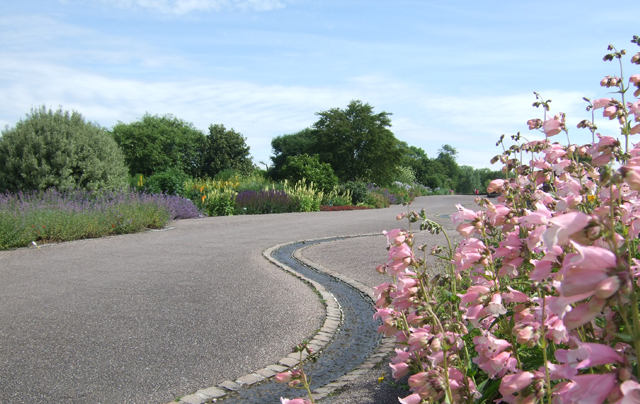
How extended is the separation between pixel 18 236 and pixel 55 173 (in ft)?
20.0

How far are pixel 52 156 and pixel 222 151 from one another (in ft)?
80.0

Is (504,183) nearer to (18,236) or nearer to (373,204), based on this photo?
(18,236)

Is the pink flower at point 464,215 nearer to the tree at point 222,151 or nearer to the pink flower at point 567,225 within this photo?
the pink flower at point 567,225

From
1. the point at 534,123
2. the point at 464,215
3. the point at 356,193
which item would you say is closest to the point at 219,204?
the point at 356,193

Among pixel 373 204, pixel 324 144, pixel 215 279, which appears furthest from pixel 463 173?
pixel 215 279

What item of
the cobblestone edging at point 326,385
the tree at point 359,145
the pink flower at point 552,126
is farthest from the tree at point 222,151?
the pink flower at point 552,126

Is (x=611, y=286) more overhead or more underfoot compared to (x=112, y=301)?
more overhead

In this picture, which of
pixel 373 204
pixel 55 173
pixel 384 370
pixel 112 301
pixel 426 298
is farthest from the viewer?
pixel 373 204

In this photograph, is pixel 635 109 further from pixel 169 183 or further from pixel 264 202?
pixel 169 183

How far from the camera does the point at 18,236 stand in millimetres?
9609

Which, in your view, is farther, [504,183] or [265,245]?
[265,245]

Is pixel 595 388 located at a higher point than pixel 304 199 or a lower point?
lower

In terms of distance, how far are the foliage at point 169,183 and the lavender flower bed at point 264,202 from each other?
316 cm

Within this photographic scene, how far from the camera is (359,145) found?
38656 millimetres
